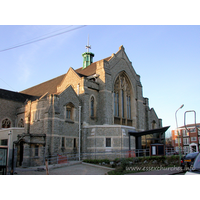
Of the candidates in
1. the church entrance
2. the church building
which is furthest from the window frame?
the church entrance

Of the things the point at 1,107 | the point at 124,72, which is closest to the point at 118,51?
the point at 124,72

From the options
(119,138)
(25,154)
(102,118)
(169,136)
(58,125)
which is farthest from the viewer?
(169,136)

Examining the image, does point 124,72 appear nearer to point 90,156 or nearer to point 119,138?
point 119,138

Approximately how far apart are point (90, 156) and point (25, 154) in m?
7.57

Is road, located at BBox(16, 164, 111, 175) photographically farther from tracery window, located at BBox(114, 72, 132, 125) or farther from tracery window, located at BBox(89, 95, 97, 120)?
tracery window, located at BBox(114, 72, 132, 125)

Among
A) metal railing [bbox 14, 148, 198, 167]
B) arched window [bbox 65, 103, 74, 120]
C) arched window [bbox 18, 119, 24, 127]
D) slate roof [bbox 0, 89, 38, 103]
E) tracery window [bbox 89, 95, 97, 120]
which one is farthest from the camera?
slate roof [bbox 0, 89, 38, 103]

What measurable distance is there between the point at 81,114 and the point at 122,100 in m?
8.60

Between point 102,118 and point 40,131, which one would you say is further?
point 102,118

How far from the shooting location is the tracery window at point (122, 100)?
1275 inches

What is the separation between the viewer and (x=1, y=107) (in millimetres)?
30141

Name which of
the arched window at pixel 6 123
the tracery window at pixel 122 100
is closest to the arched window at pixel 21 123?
the arched window at pixel 6 123

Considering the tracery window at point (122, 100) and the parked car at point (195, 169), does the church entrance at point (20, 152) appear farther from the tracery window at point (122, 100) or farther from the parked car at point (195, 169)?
the parked car at point (195, 169)

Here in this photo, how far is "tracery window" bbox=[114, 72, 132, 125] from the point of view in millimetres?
32375

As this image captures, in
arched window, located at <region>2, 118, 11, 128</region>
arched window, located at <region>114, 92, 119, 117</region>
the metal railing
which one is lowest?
the metal railing
